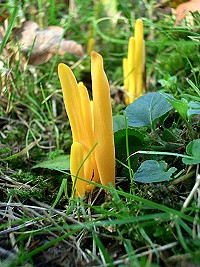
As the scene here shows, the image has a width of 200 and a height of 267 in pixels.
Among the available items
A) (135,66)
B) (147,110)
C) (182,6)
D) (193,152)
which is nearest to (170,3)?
(182,6)

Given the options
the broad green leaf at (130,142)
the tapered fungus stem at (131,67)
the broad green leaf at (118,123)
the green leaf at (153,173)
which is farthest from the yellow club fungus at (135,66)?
the green leaf at (153,173)

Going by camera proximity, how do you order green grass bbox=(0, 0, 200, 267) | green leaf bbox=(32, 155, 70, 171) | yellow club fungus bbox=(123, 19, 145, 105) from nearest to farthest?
green grass bbox=(0, 0, 200, 267) < green leaf bbox=(32, 155, 70, 171) < yellow club fungus bbox=(123, 19, 145, 105)

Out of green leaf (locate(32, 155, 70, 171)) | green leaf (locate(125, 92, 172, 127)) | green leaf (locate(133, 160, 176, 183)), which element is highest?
green leaf (locate(125, 92, 172, 127))

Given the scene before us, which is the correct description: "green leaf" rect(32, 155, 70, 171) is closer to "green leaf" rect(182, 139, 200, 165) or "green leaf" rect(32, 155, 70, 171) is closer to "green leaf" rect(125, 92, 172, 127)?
"green leaf" rect(125, 92, 172, 127)

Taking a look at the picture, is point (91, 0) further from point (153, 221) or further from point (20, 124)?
point (153, 221)

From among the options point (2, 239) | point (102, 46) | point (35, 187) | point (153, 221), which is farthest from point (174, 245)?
point (102, 46)

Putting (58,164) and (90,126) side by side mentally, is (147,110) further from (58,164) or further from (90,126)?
(58,164)

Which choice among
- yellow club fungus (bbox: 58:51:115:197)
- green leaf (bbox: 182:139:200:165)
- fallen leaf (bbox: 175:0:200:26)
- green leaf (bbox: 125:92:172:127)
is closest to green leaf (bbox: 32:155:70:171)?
yellow club fungus (bbox: 58:51:115:197)
